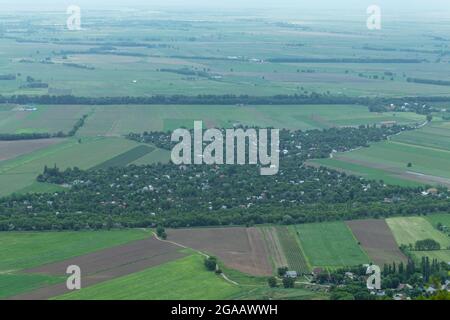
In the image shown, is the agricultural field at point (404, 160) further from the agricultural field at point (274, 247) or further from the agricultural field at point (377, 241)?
the agricultural field at point (274, 247)

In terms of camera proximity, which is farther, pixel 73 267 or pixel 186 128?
pixel 186 128

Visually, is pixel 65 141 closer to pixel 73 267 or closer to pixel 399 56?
pixel 73 267

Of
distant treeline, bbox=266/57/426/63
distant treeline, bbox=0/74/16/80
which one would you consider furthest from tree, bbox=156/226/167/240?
distant treeline, bbox=266/57/426/63

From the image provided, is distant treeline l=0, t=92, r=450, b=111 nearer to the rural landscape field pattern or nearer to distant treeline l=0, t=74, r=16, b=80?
the rural landscape field pattern
